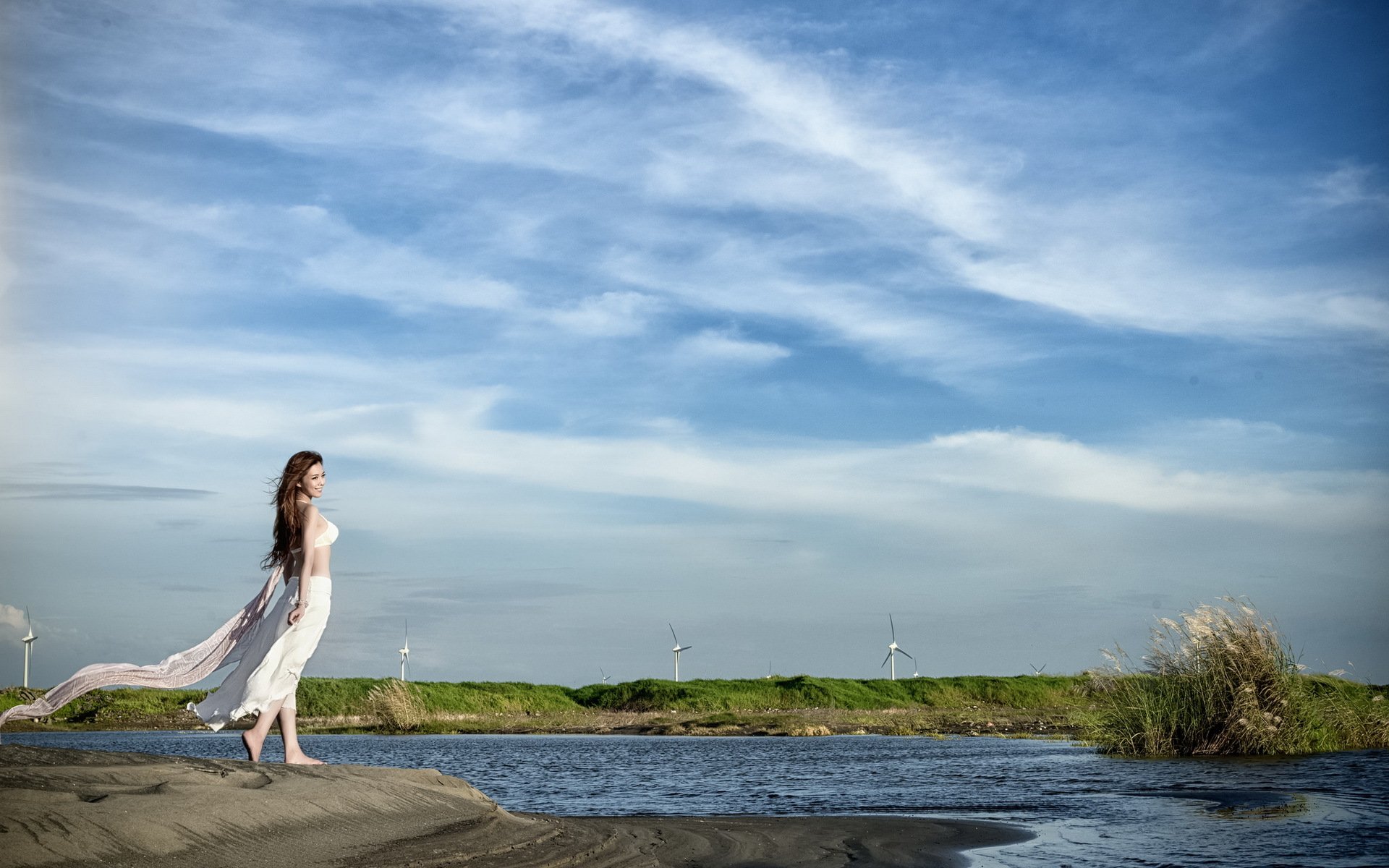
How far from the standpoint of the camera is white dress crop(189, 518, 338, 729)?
9.44 meters

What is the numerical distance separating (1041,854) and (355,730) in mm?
44037

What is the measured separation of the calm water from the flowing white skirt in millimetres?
5455

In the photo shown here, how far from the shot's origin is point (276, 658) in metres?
9.51

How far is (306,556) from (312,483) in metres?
0.63

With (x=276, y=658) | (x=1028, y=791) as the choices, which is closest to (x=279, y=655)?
(x=276, y=658)

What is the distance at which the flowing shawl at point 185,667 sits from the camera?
9.47 meters

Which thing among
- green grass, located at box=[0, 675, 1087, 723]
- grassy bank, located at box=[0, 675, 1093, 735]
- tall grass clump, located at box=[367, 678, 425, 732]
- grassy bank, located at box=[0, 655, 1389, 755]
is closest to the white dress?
grassy bank, located at box=[0, 655, 1389, 755]

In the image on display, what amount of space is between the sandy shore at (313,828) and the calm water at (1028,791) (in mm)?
1823

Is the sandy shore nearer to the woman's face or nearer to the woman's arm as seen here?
the woman's arm

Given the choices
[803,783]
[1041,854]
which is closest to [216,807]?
[1041,854]

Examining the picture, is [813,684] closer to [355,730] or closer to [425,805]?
[355,730]

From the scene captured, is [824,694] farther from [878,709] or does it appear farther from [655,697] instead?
[655,697]

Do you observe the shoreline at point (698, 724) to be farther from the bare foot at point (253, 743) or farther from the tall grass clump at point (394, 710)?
the bare foot at point (253, 743)

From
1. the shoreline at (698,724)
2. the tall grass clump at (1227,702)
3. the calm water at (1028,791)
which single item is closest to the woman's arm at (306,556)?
the calm water at (1028,791)
